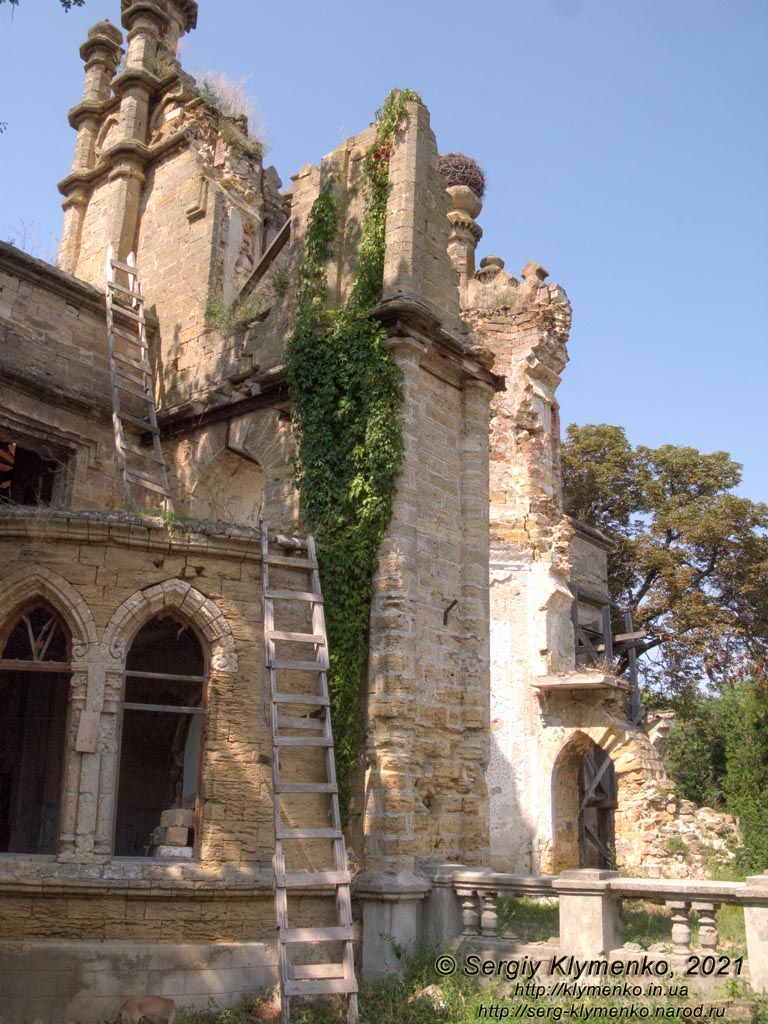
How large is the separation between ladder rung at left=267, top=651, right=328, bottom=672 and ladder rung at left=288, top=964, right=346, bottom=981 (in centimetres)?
229

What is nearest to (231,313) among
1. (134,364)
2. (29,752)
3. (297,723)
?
(134,364)

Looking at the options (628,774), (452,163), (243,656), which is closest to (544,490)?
(628,774)

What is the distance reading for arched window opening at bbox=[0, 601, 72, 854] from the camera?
1149cm

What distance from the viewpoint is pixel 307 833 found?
25.9 ft

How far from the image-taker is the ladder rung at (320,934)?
7379 mm

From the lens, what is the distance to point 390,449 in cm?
975

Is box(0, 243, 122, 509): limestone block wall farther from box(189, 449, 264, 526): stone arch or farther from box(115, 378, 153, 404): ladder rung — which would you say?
box(189, 449, 264, 526): stone arch

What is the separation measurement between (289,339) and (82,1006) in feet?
22.1

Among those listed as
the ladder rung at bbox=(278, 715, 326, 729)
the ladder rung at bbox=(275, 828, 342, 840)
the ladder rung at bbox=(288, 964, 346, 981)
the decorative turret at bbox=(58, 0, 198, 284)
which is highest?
the decorative turret at bbox=(58, 0, 198, 284)

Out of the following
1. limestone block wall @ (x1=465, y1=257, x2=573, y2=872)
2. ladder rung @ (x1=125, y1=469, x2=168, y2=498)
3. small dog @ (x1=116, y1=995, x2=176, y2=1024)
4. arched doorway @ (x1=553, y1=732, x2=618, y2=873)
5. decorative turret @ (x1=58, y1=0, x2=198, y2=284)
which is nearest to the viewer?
small dog @ (x1=116, y1=995, x2=176, y2=1024)

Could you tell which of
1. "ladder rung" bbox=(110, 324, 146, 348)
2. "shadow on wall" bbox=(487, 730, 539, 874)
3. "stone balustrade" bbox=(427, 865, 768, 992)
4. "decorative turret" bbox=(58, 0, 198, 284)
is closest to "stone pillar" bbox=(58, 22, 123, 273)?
"decorative turret" bbox=(58, 0, 198, 284)

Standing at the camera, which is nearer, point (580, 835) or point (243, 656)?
point (243, 656)

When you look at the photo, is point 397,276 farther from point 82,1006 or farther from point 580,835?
point 580,835

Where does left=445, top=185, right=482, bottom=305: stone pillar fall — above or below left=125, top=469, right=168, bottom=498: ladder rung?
above
